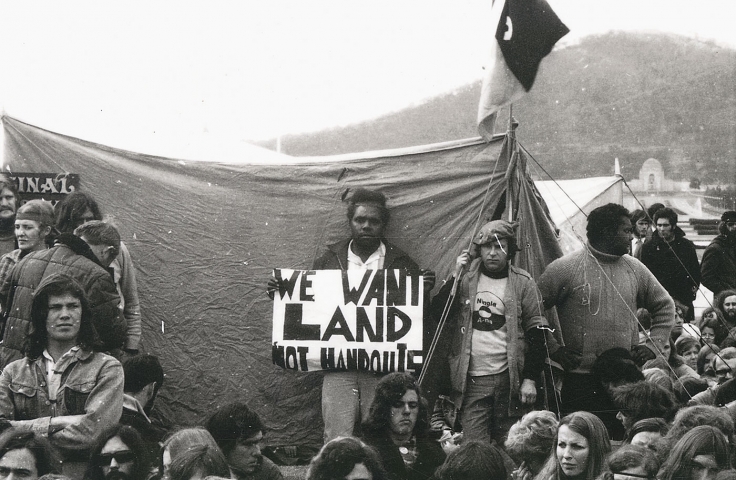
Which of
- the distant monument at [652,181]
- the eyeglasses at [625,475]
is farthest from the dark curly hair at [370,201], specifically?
the distant monument at [652,181]

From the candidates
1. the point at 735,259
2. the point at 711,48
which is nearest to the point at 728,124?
the point at 711,48

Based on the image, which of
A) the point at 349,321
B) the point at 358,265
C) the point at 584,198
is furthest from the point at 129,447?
the point at 584,198

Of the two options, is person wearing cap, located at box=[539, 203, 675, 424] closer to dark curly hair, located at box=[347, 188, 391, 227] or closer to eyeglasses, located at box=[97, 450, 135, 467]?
dark curly hair, located at box=[347, 188, 391, 227]

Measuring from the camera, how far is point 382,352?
6.94m

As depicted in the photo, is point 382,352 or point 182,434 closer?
point 182,434

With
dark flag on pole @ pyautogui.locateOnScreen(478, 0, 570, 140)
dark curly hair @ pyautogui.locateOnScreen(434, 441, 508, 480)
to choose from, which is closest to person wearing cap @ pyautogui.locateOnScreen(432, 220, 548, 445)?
dark flag on pole @ pyautogui.locateOnScreen(478, 0, 570, 140)

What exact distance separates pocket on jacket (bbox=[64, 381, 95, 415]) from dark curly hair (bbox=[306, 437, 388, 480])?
42.6 inches

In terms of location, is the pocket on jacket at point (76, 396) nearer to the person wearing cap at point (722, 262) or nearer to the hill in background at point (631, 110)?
the person wearing cap at point (722, 262)

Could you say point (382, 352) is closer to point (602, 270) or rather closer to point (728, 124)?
point (602, 270)

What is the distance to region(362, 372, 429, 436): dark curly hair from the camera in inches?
246

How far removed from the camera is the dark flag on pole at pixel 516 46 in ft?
23.4

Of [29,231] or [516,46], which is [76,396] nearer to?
[29,231]

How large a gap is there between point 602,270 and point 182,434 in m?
3.16

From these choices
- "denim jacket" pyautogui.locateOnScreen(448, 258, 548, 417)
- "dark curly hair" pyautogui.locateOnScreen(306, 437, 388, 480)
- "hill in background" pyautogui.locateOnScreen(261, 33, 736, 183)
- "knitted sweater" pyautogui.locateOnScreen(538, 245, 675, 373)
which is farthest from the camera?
"hill in background" pyautogui.locateOnScreen(261, 33, 736, 183)
